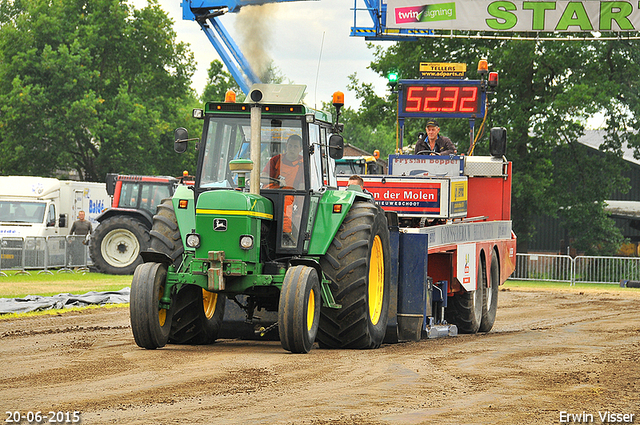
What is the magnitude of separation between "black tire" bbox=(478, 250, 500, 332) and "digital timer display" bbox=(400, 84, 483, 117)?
2893mm

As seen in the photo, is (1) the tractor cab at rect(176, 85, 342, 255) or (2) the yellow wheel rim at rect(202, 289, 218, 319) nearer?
(1) the tractor cab at rect(176, 85, 342, 255)

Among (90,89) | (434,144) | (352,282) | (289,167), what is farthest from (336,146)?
(90,89)

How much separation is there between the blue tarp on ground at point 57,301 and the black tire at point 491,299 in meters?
6.59

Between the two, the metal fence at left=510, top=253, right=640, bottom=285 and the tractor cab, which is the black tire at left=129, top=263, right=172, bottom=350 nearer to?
the tractor cab

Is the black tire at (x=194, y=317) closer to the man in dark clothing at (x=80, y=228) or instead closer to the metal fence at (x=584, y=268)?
the man in dark clothing at (x=80, y=228)

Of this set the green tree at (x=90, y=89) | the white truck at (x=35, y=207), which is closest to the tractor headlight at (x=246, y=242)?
the white truck at (x=35, y=207)

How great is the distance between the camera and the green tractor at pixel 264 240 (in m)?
9.16

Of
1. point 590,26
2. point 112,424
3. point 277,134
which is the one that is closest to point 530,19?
point 590,26

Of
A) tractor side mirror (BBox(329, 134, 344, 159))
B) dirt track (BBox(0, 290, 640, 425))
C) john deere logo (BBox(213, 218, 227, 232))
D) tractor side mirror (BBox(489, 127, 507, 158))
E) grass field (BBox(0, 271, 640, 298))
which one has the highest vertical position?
tractor side mirror (BBox(489, 127, 507, 158))

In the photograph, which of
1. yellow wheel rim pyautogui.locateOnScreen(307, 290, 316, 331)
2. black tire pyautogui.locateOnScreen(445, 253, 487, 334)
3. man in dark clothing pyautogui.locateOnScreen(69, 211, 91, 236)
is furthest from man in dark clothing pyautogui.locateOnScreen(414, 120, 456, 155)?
man in dark clothing pyautogui.locateOnScreen(69, 211, 91, 236)

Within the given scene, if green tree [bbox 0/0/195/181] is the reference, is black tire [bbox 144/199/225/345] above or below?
below

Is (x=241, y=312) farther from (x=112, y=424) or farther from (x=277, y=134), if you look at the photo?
(x=112, y=424)

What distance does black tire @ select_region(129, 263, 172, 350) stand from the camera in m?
9.16

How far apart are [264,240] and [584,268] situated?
2120 centimetres
